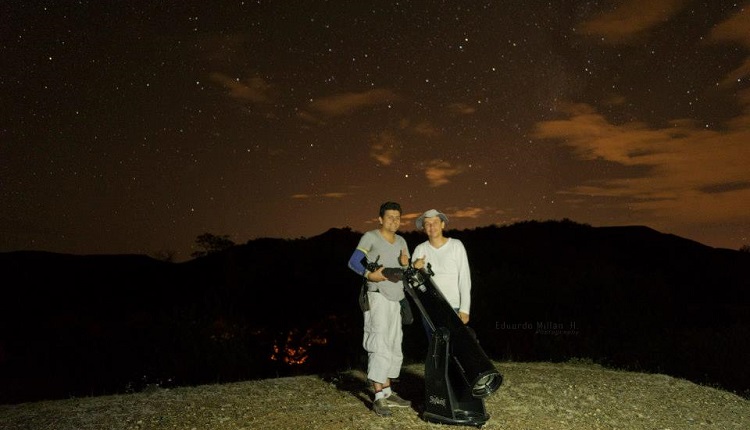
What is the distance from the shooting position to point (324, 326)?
2467 cm

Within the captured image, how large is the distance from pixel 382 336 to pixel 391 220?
1193 millimetres

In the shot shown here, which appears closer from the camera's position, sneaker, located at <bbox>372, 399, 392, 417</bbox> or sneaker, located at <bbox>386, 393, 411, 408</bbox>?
sneaker, located at <bbox>372, 399, 392, 417</bbox>

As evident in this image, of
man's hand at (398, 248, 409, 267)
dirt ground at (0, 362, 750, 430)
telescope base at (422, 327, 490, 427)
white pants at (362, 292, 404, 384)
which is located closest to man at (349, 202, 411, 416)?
white pants at (362, 292, 404, 384)

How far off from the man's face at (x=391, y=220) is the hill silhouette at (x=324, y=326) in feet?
16.2

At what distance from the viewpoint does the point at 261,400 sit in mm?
7641

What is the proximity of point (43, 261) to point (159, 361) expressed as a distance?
127 feet

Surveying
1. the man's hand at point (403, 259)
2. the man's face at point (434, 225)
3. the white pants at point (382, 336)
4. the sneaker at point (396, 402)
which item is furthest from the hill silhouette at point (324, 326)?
the man's hand at point (403, 259)

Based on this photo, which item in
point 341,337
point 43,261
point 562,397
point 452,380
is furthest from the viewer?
point 43,261

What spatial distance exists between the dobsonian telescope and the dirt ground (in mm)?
393

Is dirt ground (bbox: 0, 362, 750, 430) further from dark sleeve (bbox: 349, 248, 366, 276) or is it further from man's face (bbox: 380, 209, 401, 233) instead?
man's face (bbox: 380, 209, 401, 233)

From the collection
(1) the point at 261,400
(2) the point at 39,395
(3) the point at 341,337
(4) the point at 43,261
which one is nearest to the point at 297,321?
(3) the point at 341,337

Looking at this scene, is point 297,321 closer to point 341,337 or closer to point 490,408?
point 341,337

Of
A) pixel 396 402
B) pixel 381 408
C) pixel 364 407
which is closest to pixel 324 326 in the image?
pixel 364 407

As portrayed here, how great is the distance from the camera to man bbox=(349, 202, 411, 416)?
20.8ft
